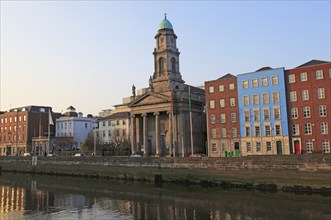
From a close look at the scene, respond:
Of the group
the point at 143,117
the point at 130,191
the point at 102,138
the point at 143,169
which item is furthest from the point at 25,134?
the point at 130,191

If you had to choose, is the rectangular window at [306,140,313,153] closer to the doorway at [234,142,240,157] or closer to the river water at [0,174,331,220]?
the doorway at [234,142,240,157]

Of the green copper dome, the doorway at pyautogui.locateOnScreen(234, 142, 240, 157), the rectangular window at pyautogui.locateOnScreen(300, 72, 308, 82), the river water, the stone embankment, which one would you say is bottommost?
the river water

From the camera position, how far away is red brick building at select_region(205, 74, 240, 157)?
63969 mm

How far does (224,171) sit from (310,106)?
20.8 m

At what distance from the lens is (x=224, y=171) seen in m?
44.6

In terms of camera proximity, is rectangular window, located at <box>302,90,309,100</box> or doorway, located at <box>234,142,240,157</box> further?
doorway, located at <box>234,142,240,157</box>

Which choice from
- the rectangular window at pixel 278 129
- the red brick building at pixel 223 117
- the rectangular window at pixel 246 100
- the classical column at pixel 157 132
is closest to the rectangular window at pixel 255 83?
the rectangular window at pixel 246 100

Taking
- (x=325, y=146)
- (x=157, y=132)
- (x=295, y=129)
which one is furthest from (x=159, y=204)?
(x=157, y=132)

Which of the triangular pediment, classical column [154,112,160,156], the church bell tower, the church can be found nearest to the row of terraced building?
the church

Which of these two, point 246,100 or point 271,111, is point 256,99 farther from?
point 271,111

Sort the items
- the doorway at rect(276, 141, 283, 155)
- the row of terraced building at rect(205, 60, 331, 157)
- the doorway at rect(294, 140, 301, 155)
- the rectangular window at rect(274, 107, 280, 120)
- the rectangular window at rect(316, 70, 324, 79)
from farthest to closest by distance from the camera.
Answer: the rectangular window at rect(274, 107, 280, 120)
the doorway at rect(276, 141, 283, 155)
the doorway at rect(294, 140, 301, 155)
the row of terraced building at rect(205, 60, 331, 157)
the rectangular window at rect(316, 70, 324, 79)

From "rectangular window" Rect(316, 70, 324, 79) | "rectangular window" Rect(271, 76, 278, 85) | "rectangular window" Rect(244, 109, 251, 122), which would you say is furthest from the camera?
"rectangular window" Rect(244, 109, 251, 122)

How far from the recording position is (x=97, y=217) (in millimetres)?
28984

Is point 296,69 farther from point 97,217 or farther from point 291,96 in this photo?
point 97,217
